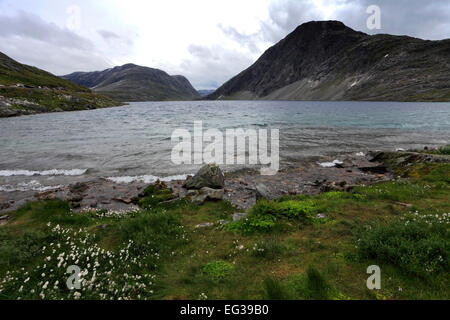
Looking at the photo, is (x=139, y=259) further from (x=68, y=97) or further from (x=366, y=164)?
(x=68, y=97)

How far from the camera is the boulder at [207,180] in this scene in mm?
14602

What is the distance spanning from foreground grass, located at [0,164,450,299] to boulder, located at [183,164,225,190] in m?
4.46

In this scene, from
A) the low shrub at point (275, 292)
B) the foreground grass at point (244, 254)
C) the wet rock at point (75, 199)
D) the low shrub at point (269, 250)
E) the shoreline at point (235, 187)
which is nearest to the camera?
the low shrub at point (275, 292)

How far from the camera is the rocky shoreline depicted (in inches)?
504

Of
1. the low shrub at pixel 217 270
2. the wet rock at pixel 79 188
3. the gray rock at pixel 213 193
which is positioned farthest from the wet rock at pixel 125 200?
the low shrub at pixel 217 270

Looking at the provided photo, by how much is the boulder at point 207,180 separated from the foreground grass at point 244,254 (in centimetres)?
446

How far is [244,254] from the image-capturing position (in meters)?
6.84

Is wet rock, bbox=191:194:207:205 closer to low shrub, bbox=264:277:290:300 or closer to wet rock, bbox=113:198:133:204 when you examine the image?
wet rock, bbox=113:198:133:204

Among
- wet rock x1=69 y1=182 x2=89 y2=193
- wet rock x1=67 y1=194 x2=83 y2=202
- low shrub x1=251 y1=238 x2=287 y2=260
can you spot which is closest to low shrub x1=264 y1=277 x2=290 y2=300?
low shrub x1=251 y1=238 x2=287 y2=260

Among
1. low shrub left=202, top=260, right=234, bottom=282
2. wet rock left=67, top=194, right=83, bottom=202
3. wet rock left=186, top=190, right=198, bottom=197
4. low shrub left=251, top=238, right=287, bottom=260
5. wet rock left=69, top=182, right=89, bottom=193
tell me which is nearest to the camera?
low shrub left=202, top=260, right=234, bottom=282

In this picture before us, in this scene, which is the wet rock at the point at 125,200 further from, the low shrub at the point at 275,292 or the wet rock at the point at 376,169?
the wet rock at the point at 376,169

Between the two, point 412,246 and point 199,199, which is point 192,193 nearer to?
point 199,199
